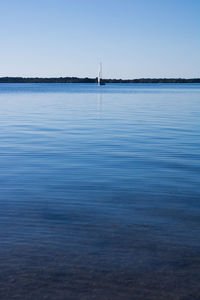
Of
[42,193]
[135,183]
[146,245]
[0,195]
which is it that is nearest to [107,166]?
[135,183]

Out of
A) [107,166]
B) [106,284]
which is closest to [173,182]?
[107,166]

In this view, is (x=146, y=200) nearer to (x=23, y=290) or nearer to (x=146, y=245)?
(x=146, y=245)

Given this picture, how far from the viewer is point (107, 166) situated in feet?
45.1

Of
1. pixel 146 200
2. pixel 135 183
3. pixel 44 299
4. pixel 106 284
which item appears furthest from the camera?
pixel 135 183

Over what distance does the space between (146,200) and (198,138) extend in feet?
40.7

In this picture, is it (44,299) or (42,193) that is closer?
(44,299)

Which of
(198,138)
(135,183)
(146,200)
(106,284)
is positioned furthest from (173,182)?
(198,138)

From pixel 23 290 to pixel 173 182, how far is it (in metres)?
7.16

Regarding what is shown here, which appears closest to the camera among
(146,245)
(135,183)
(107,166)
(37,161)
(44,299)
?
(44,299)

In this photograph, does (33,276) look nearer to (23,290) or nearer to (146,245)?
(23,290)

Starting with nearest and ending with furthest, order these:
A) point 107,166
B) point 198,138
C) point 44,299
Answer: point 44,299
point 107,166
point 198,138

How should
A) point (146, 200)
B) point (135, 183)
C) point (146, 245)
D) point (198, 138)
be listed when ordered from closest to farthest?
point (146, 245)
point (146, 200)
point (135, 183)
point (198, 138)

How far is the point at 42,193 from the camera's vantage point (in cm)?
1014

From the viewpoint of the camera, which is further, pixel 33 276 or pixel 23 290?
pixel 33 276
